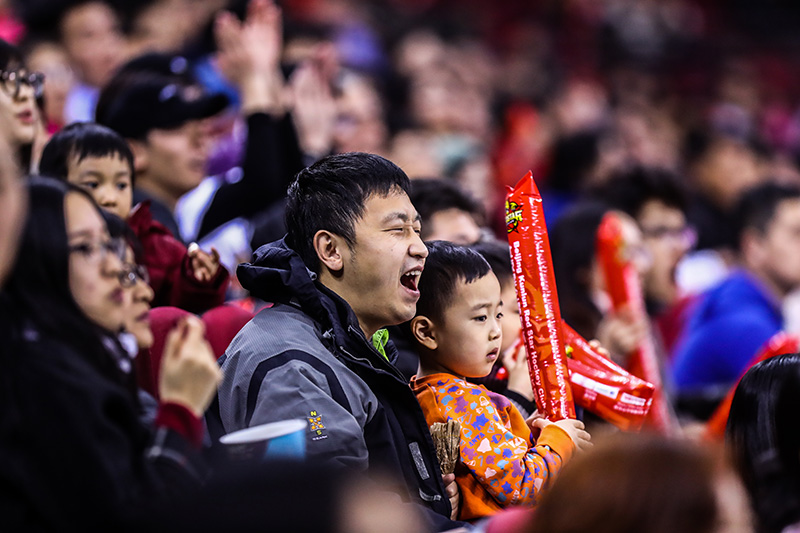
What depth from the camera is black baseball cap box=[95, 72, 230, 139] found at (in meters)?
4.33

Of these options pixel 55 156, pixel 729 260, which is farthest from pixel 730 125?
pixel 55 156

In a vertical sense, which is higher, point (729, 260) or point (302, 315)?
point (302, 315)

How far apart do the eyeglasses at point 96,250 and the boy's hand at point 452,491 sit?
42.4 inches

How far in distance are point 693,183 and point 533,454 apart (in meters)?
7.29

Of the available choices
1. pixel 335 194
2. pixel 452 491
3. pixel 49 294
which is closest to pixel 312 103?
pixel 335 194

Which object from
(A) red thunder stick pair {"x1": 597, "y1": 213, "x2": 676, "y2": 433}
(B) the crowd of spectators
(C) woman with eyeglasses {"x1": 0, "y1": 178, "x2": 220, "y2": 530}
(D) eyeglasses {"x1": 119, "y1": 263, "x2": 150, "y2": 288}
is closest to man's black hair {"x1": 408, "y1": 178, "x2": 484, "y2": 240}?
(B) the crowd of spectators

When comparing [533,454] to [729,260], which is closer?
[533,454]

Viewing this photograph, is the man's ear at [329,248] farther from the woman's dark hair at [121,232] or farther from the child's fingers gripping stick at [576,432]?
the child's fingers gripping stick at [576,432]

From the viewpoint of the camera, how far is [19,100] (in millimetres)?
3428

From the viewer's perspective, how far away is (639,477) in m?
1.65

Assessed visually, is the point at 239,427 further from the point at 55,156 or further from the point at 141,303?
the point at 55,156

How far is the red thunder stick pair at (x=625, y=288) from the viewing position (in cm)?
420

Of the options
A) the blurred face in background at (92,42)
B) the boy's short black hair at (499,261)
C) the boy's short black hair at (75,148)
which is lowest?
the boy's short black hair at (499,261)

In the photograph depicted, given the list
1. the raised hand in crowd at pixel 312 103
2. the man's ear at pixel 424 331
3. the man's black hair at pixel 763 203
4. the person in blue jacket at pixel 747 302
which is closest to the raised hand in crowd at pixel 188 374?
the man's ear at pixel 424 331
